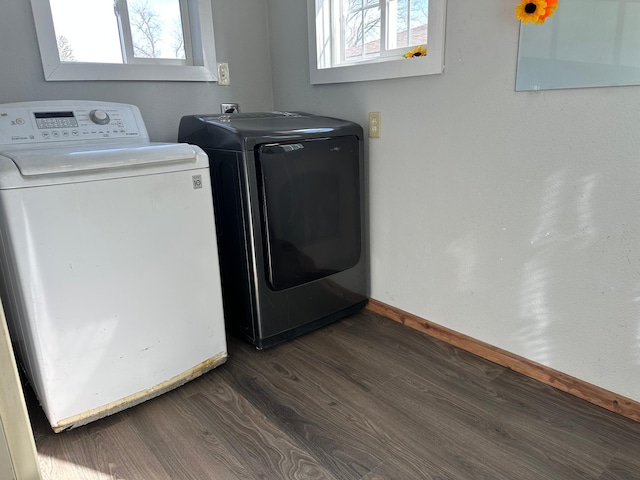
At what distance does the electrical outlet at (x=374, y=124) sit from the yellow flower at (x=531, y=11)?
709 millimetres

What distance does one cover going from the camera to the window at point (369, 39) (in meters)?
1.79

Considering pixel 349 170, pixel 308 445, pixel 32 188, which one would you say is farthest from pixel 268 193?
pixel 308 445

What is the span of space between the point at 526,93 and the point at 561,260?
57cm

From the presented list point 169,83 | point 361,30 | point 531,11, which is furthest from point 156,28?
point 531,11

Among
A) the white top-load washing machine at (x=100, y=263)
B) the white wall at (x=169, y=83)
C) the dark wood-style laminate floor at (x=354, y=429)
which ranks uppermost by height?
the white wall at (x=169, y=83)

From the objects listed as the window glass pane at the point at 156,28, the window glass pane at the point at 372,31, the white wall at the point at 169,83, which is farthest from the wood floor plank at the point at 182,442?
the window glass pane at the point at 372,31

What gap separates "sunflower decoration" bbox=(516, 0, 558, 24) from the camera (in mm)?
1325

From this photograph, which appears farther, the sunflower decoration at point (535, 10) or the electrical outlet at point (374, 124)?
the electrical outlet at point (374, 124)

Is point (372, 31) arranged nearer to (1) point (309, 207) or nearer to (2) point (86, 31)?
(1) point (309, 207)

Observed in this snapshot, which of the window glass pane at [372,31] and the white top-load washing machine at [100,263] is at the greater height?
the window glass pane at [372,31]

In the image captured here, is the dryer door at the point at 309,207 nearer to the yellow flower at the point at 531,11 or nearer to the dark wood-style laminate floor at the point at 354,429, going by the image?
the dark wood-style laminate floor at the point at 354,429

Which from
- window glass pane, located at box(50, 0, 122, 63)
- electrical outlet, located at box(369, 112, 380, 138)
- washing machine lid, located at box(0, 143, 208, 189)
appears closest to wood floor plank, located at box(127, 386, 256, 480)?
washing machine lid, located at box(0, 143, 208, 189)

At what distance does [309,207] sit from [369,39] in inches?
35.6

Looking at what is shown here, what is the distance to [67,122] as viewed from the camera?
1647 millimetres
